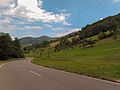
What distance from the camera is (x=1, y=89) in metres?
6.75

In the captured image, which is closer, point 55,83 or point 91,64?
point 55,83

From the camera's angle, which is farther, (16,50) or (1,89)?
(16,50)

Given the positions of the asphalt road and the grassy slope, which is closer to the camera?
the asphalt road

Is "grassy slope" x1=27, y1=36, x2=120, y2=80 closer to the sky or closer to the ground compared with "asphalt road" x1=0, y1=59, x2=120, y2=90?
closer to the ground

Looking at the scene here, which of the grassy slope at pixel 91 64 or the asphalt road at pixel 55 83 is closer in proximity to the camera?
the asphalt road at pixel 55 83

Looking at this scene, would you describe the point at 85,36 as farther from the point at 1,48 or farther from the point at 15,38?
the point at 1,48

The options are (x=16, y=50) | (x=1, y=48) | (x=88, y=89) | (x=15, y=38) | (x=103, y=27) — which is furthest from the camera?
(x=103, y=27)

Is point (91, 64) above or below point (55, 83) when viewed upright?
below

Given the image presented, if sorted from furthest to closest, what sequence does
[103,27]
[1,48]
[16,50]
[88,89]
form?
[103,27], [16,50], [1,48], [88,89]

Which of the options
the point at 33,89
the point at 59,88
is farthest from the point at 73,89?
the point at 33,89

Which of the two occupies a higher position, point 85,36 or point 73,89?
point 85,36

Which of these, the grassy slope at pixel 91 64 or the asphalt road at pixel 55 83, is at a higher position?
the asphalt road at pixel 55 83

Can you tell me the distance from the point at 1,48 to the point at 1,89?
58.5 metres

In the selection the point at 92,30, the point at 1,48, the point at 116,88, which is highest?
the point at 92,30
